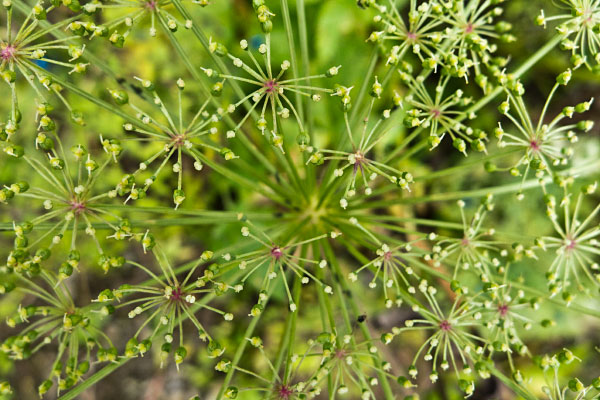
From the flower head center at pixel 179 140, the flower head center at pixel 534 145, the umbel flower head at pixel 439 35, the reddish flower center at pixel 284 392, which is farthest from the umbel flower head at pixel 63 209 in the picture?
the flower head center at pixel 534 145

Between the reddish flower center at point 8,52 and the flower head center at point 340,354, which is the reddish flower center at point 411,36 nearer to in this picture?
the flower head center at point 340,354

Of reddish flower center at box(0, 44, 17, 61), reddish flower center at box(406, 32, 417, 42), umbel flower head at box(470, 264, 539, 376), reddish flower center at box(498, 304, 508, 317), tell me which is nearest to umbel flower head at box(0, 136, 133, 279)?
reddish flower center at box(0, 44, 17, 61)

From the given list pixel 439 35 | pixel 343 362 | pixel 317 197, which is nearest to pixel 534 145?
pixel 439 35

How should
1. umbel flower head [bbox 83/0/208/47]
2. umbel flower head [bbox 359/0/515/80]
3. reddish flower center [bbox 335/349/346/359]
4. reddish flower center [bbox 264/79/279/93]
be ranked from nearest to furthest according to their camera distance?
umbel flower head [bbox 83/0/208/47] → reddish flower center [bbox 264/79/279/93] → umbel flower head [bbox 359/0/515/80] → reddish flower center [bbox 335/349/346/359]

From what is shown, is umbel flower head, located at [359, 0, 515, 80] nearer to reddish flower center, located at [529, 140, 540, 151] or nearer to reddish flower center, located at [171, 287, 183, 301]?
reddish flower center, located at [529, 140, 540, 151]

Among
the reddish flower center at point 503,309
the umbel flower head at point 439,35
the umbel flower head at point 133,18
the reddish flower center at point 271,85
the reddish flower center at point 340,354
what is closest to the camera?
the umbel flower head at point 133,18

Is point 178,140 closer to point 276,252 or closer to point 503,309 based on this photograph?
point 276,252

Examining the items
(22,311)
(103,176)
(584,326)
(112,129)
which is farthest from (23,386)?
(584,326)

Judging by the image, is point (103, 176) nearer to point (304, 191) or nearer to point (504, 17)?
point (304, 191)
